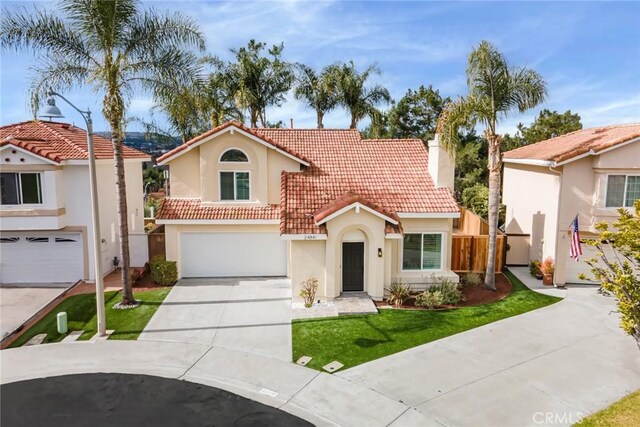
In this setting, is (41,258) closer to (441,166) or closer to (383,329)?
(383,329)

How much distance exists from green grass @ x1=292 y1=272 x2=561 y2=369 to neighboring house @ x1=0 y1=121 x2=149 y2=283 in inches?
433

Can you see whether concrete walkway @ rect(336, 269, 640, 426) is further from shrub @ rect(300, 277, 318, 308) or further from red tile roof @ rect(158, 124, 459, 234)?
red tile roof @ rect(158, 124, 459, 234)

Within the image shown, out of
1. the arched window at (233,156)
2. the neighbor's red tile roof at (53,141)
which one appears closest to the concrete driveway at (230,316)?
the arched window at (233,156)

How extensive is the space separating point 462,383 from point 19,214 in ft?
59.7

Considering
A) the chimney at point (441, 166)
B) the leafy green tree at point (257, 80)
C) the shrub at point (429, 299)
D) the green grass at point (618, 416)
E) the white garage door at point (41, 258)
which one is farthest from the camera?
the leafy green tree at point (257, 80)

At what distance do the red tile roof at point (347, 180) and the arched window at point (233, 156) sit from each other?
115 centimetres

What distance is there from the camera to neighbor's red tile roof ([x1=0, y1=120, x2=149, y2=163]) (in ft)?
62.5

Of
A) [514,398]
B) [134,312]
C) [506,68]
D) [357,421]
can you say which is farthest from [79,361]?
[506,68]

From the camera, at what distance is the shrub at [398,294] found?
1786 centimetres

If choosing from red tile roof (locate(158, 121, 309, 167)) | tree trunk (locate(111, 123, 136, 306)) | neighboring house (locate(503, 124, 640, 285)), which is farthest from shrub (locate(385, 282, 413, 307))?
tree trunk (locate(111, 123, 136, 306))

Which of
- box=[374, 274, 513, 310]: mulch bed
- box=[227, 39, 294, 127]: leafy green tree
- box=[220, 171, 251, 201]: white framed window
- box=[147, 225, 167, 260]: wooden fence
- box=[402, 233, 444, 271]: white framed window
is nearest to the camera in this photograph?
box=[374, 274, 513, 310]: mulch bed

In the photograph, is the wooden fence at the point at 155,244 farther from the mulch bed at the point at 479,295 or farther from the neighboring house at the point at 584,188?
the neighboring house at the point at 584,188

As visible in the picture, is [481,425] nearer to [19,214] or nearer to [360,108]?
[19,214]

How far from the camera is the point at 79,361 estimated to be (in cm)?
1334
